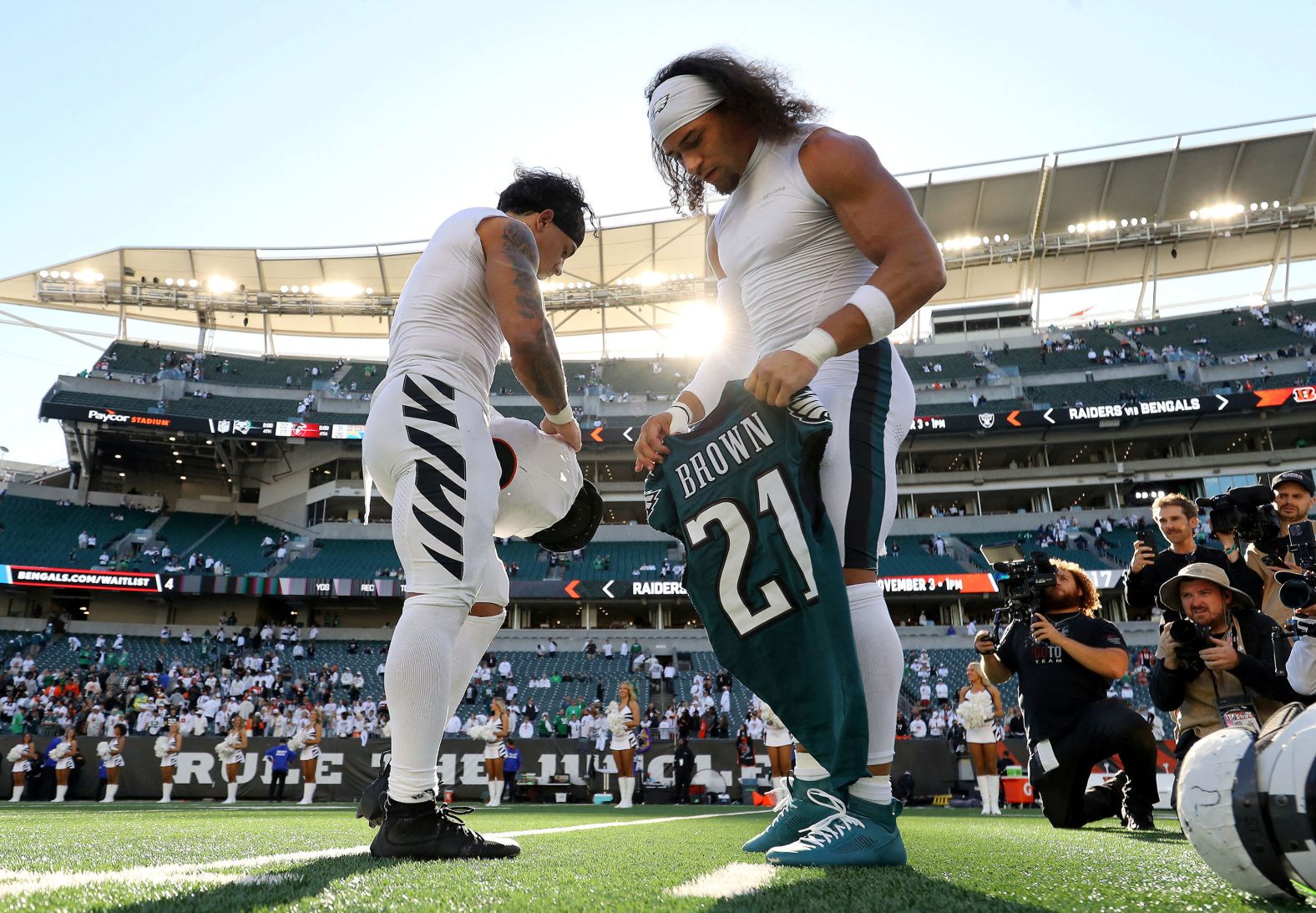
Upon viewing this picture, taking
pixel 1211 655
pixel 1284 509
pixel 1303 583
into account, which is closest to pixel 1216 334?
pixel 1284 509

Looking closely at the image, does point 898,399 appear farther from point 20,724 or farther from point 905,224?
point 20,724

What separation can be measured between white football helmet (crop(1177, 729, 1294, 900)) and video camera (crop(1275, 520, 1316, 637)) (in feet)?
4.48


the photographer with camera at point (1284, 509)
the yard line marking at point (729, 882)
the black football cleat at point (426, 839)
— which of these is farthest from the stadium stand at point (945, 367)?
the yard line marking at point (729, 882)

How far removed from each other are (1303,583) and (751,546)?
5.71 ft

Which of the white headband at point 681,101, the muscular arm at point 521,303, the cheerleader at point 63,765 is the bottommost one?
the cheerleader at point 63,765

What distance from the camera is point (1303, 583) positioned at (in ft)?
7.95

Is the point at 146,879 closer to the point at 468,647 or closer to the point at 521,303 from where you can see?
the point at 468,647

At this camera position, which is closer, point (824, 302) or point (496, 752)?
point (824, 302)

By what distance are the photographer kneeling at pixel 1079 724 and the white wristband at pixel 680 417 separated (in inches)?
97.5

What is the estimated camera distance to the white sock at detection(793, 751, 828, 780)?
6.68 feet

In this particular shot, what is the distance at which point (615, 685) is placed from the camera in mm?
24188

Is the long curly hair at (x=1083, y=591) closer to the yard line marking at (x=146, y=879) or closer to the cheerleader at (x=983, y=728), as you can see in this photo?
the yard line marking at (x=146, y=879)

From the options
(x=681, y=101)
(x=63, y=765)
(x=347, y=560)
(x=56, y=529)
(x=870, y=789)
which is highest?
(x=56, y=529)

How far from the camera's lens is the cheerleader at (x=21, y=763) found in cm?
1354
